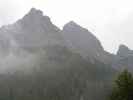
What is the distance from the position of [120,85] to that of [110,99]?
168cm

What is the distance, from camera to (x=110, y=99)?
1451 inches

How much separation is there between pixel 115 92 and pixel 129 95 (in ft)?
4.56

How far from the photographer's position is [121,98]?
117ft

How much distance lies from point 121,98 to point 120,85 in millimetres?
1518

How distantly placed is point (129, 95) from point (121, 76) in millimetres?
2075

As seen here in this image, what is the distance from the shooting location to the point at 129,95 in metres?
35.9

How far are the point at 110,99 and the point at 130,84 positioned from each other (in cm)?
243

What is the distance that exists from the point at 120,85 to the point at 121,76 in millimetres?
907

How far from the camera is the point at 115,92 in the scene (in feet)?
120

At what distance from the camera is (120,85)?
120ft

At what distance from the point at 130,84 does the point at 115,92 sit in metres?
1.61

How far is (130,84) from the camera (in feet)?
119
